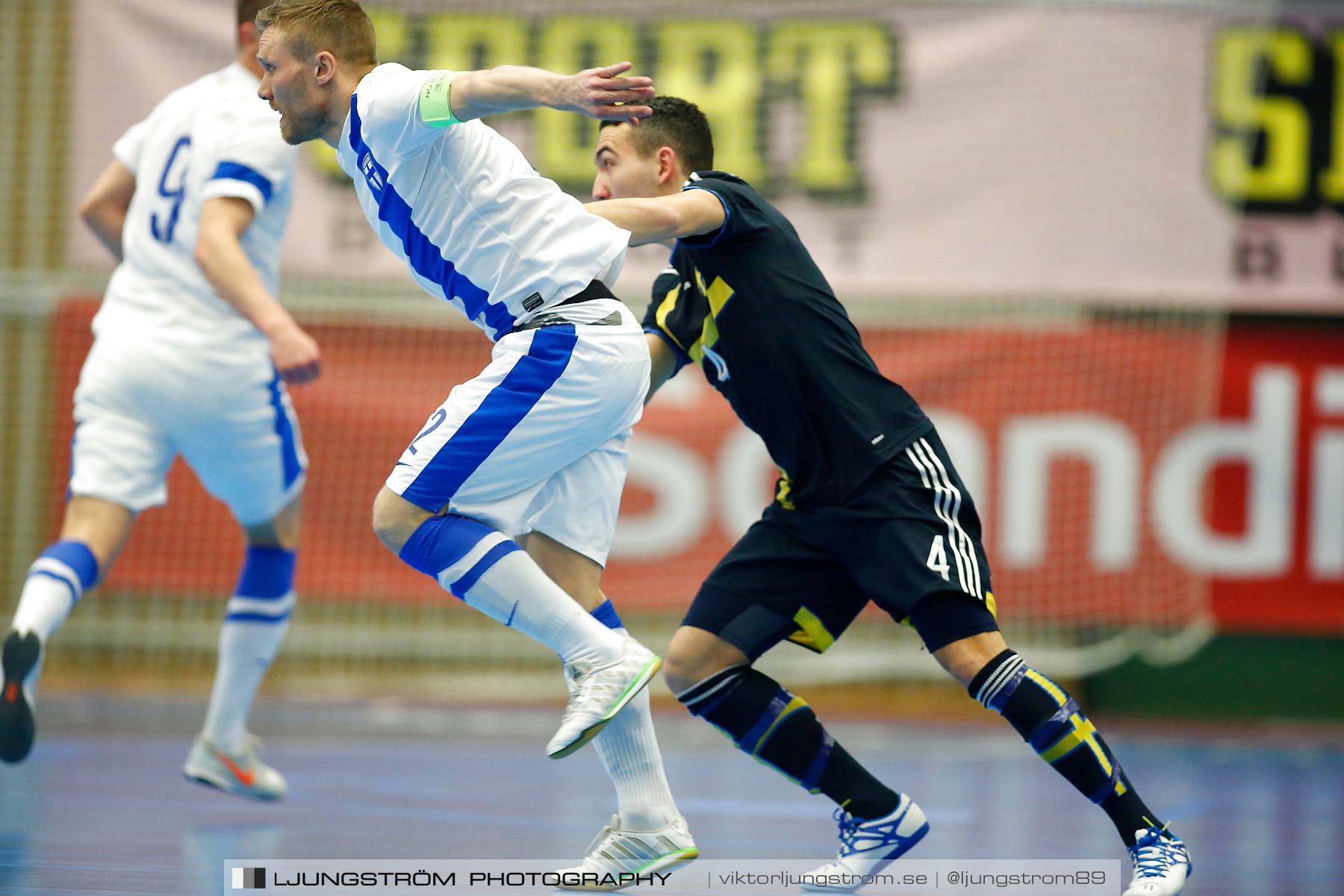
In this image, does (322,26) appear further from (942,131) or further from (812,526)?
(942,131)

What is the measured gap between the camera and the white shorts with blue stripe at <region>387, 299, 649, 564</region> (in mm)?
2889

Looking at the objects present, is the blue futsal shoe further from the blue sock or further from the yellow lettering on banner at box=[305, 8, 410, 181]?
the yellow lettering on banner at box=[305, 8, 410, 181]

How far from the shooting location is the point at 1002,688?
312 centimetres

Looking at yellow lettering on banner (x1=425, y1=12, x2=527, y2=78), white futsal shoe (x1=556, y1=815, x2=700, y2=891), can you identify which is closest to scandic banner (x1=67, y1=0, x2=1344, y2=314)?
yellow lettering on banner (x1=425, y1=12, x2=527, y2=78)

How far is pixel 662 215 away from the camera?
114 inches

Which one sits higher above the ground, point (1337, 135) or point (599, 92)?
point (1337, 135)

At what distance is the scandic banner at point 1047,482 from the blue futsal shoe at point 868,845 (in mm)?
4071

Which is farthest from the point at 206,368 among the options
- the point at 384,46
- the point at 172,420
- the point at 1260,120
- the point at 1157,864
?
the point at 1260,120

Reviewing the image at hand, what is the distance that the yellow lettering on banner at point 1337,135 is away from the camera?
7.73 metres

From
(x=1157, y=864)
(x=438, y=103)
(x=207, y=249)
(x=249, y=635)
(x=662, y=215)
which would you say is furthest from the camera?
(x=249, y=635)

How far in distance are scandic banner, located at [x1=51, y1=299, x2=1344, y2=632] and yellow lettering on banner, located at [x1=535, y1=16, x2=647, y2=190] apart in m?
1.39

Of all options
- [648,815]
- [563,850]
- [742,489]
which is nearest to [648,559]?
[742,489]

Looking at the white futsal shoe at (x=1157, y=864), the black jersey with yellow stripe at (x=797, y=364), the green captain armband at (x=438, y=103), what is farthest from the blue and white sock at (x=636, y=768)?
the green captain armband at (x=438, y=103)

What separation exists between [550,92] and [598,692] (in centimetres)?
116
